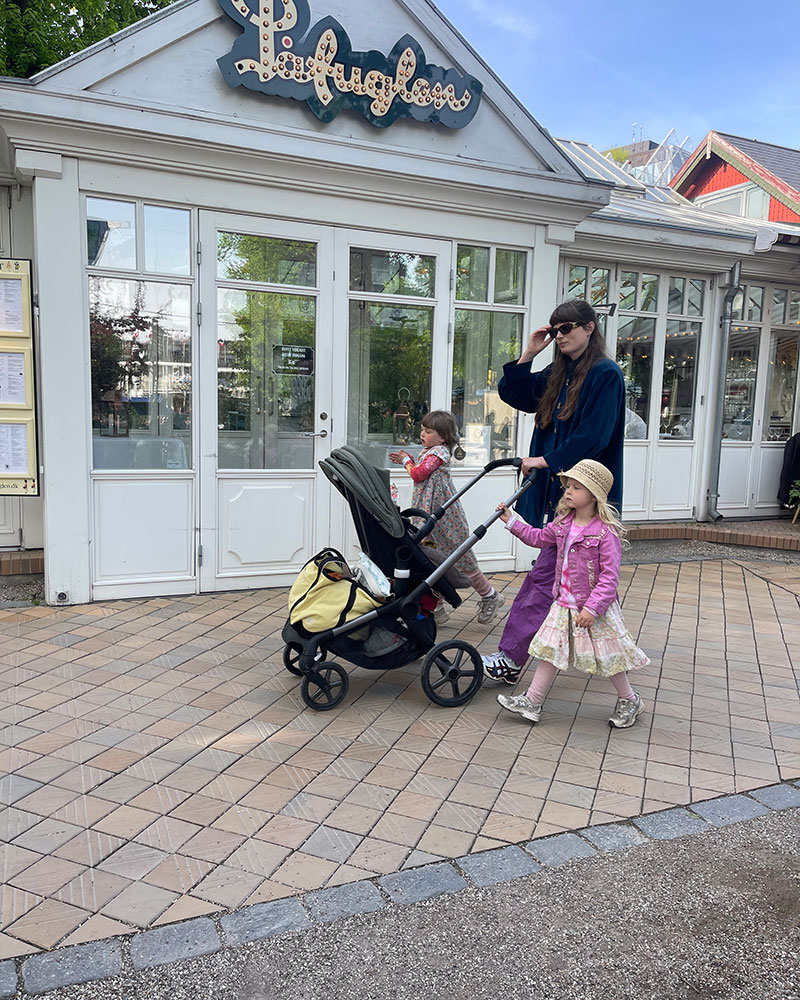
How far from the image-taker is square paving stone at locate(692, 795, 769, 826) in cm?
301

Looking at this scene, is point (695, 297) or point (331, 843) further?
point (695, 297)

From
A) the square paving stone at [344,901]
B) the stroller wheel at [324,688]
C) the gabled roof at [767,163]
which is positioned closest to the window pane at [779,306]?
the gabled roof at [767,163]

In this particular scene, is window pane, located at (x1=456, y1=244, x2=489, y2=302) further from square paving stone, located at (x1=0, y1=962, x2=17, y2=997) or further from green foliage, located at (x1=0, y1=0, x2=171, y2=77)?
green foliage, located at (x1=0, y1=0, x2=171, y2=77)

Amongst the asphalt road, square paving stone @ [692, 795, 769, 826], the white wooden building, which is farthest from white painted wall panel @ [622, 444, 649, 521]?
the asphalt road

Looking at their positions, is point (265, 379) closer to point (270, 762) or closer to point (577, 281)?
point (270, 762)

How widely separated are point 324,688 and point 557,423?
1.82 m

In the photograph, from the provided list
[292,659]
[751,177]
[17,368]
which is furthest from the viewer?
[751,177]

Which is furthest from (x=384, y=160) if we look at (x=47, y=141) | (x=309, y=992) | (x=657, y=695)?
(x=309, y=992)

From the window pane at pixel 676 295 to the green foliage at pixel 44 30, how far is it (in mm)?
8325

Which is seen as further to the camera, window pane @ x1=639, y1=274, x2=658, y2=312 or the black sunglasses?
window pane @ x1=639, y1=274, x2=658, y2=312

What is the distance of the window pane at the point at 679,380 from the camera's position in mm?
8594

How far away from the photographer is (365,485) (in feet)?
12.4

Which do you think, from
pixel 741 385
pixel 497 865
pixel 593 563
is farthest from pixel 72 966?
pixel 741 385

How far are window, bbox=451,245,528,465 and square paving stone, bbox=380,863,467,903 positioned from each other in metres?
4.58
